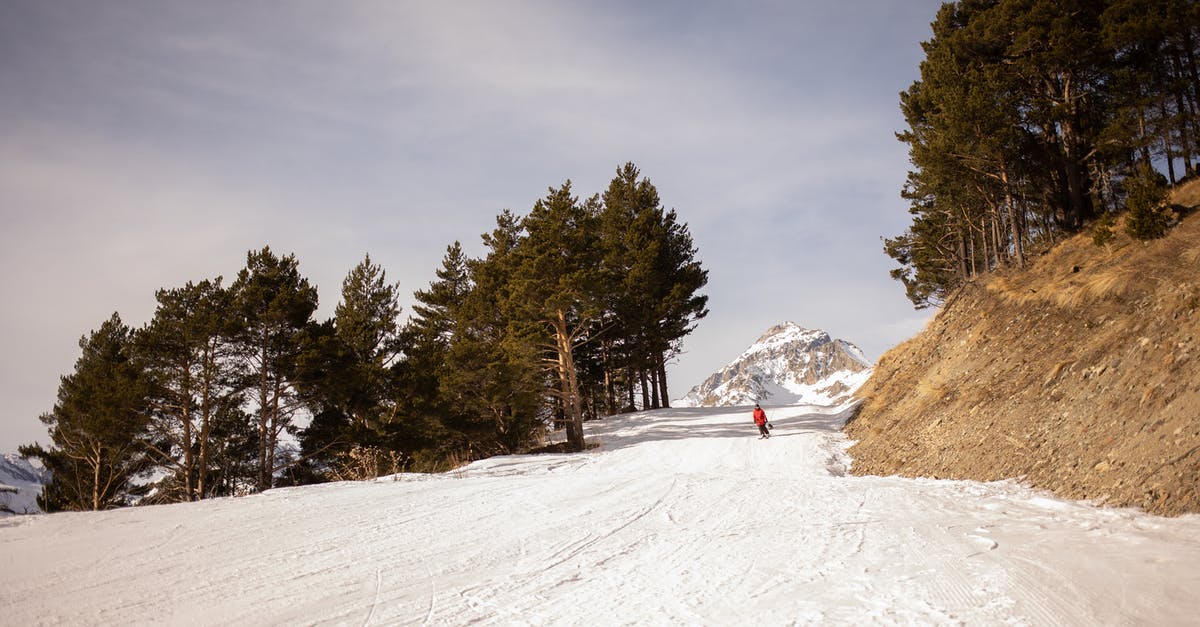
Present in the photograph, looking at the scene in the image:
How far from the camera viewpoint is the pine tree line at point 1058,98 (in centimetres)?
1598

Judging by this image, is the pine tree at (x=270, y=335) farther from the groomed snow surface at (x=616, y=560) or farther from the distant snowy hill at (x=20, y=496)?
the groomed snow surface at (x=616, y=560)

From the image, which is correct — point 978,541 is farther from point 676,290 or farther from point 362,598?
point 676,290

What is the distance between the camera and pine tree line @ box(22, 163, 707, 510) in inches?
815

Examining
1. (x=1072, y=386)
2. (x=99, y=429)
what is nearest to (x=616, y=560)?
(x=1072, y=386)

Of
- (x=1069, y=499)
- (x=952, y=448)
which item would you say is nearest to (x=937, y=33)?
(x=952, y=448)

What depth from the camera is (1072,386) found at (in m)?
9.47

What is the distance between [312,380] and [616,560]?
810 inches

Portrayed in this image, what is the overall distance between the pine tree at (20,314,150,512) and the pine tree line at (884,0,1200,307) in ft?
93.5

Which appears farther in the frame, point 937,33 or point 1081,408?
point 937,33

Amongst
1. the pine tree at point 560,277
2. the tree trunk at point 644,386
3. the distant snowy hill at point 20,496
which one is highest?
the pine tree at point 560,277

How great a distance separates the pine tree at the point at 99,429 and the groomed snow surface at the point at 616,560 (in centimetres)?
1664

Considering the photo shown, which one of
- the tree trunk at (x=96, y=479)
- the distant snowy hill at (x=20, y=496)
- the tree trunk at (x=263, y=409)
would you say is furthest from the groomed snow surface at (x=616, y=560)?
the tree trunk at (x=96, y=479)

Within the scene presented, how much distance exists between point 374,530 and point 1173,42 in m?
25.3

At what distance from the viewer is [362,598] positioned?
4.18 metres
